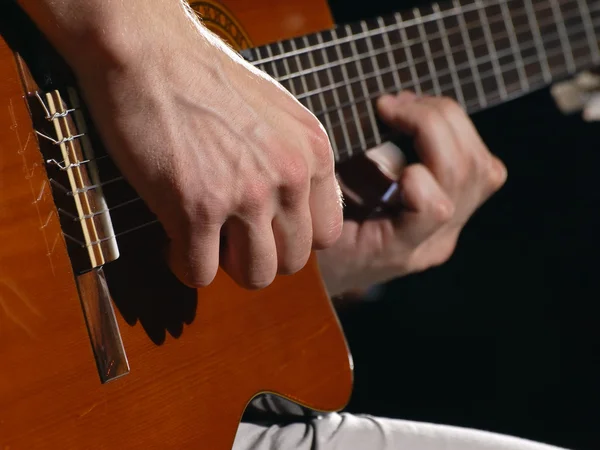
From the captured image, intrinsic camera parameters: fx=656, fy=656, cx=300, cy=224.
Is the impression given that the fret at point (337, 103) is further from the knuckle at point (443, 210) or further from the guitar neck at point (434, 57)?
the knuckle at point (443, 210)

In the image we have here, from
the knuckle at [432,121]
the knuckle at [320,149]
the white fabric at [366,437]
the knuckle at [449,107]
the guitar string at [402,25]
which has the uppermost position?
the guitar string at [402,25]

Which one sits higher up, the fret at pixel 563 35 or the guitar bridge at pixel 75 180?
the fret at pixel 563 35

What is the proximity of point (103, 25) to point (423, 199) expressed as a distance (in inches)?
21.0

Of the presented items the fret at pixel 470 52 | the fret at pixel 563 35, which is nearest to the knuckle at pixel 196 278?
the fret at pixel 470 52

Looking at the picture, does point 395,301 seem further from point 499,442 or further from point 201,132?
point 201,132

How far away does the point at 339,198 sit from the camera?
649mm

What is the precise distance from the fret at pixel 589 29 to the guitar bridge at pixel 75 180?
2.91 feet

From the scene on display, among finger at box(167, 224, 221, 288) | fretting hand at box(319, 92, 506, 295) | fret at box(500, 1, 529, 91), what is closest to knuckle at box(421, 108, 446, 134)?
fretting hand at box(319, 92, 506, 295)

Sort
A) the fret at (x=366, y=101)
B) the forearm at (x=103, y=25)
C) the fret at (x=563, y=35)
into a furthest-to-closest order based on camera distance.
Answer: the fret at (x=563, y=35) → the fret at (x=366, y=101) → the forearm at (x=103, y=25)

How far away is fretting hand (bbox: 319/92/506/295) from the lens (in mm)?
898

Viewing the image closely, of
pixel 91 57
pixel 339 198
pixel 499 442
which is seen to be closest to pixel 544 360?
→ pixel 499 442

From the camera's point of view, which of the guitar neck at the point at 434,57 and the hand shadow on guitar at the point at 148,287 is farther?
the guitar neck at the point at 434,57

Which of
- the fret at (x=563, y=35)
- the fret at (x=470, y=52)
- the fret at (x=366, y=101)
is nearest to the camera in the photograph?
the fret at (x=366, y=101)

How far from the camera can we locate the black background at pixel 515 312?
1247 millimetres
